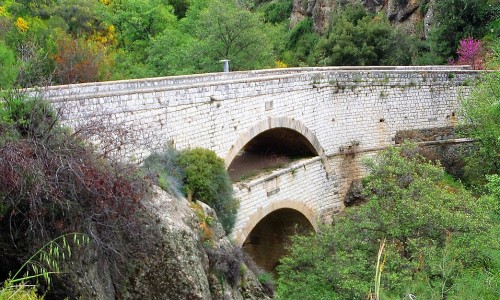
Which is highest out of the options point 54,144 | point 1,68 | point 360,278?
point 1,68

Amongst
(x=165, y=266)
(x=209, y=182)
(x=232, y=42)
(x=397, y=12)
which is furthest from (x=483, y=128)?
(x=397, y=12)

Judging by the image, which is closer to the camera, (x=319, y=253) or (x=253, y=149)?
(x=319, y=253)

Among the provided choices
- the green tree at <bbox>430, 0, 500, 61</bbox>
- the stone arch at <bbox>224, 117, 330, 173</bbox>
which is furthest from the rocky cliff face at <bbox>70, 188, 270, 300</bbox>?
the green tree at <bbox>430, 0, 500, 61</bbox>

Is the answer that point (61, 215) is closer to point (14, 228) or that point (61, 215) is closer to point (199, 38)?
point (14, 228)

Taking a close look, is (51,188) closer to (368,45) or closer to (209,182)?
(209,182)

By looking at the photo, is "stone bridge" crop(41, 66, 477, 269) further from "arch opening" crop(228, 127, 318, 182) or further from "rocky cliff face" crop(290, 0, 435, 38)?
"rocky cliff face" crop(290, 0, 435, 38)

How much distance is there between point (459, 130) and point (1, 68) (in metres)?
Answer: 15.1

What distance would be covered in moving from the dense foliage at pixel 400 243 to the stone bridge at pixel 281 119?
234cm

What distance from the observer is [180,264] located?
963 centimetres

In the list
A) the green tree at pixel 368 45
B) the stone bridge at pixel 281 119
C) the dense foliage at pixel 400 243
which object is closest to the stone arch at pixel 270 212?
the stone bridge at pixel 281 119

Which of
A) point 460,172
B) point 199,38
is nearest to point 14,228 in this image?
point 460,172

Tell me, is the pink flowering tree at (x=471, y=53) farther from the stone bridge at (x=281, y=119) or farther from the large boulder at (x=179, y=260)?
the large boulder at (x=179, y=260)

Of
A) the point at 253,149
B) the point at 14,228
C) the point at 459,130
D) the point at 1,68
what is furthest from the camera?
the point at 459,130

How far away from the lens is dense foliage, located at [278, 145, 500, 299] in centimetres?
1164
